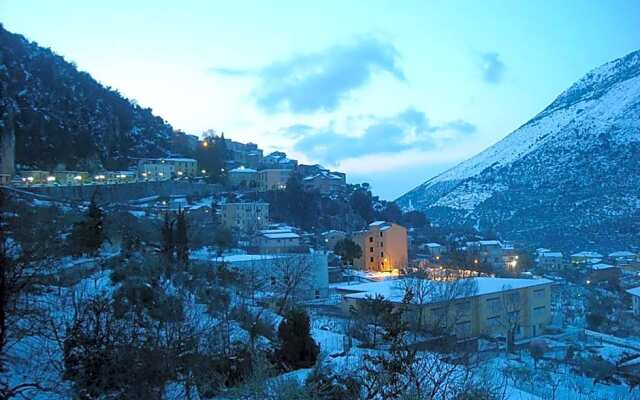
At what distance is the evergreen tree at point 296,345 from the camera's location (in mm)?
11914

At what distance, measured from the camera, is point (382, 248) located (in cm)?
4025

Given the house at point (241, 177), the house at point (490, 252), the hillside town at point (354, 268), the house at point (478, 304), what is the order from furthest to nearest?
the house at point (241, 177), the house at point (490, 252), the house at point (478, 304), the hillside town at point (354, 268)

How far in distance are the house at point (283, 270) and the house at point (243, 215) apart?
16342mm

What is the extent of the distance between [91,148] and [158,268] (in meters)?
44.7

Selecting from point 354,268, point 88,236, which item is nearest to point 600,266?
point 354,268

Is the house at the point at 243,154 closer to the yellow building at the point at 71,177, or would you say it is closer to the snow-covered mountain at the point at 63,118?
the snow-covered mountain at the point at 63,118

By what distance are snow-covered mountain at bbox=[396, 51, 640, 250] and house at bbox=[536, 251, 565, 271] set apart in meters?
11.7

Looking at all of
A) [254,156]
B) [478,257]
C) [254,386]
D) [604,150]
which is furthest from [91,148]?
[604,150]

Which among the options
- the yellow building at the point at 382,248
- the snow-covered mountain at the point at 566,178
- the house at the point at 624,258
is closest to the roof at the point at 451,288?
the yellow building at the point at 382,248

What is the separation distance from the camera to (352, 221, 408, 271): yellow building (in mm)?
40062

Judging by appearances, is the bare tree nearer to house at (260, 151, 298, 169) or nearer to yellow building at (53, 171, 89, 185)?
yellow building at (53, 171, 89, 185)

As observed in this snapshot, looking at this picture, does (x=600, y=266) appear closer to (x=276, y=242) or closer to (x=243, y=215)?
(x=276, y=242)

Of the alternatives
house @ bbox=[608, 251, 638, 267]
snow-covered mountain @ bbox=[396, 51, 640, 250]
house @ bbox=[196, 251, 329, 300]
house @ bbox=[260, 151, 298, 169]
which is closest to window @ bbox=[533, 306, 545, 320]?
house @ bbox=[196, 251, 329, 300]

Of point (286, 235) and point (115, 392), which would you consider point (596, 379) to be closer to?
point (115, 392)
